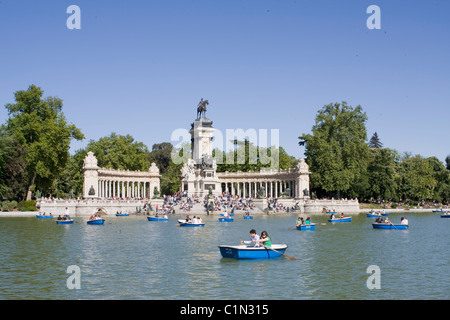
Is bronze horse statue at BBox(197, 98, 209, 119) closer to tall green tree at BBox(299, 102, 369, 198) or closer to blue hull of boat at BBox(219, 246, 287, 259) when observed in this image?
tall green tree at BBox(299, 102, 369, 198)

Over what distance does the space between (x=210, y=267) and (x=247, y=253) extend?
265 centimetres

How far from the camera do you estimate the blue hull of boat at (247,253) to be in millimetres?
27594

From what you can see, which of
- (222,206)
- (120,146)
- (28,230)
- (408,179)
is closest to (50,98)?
(120,146)

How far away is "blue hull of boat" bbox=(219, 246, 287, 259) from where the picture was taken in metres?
27.6

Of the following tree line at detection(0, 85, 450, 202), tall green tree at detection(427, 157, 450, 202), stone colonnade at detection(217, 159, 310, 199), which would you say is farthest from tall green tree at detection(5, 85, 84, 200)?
tall green tree at detection(427, 157, 450, 202)

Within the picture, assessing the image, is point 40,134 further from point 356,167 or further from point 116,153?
point 356,167

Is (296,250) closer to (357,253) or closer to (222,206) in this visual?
(357,253)

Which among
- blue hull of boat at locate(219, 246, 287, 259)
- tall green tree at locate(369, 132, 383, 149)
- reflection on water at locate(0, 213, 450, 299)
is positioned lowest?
reflection on water at locate(0, 213, 450, 299)

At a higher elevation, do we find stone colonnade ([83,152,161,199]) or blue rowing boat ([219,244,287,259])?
stone colonnade ([83,152,161,199])

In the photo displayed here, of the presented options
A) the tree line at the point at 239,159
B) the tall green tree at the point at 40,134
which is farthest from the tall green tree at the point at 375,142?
the tall green tree at the point at 40,134

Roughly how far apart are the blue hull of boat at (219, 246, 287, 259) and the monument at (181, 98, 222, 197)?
5872 centimetres

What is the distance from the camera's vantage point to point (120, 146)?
10150 centimetres

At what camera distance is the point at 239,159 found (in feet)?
354

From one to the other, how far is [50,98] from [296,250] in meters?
60.1
